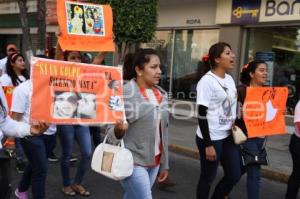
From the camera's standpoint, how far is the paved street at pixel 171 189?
5.66m

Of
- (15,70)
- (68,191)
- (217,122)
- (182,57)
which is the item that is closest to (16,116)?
(68,191)

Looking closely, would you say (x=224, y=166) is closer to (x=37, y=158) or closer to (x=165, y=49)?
(x=37, y=158)

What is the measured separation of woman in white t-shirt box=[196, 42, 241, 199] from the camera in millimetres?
4289

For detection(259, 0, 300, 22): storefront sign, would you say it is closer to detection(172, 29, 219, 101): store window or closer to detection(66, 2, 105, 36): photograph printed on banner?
detection(172, 29, 219, 101): store window

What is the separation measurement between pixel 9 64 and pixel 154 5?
4629 mm

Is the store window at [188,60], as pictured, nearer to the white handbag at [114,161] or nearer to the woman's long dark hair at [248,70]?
the woman's long dark hair at [248,70]

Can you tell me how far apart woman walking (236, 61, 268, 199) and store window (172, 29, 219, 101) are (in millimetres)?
8573

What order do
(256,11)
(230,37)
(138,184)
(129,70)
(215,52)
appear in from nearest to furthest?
(138,184), (129,70), (215,52), (256,11), (230,37)

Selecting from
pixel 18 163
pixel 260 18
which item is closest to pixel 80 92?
pixel 18 163

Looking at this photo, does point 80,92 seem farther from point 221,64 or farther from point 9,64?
point 9,64

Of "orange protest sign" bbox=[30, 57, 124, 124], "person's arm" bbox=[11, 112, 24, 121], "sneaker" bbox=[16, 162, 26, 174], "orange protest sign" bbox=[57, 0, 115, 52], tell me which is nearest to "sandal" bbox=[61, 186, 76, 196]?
"sneaker" bbox=[16, 162, 26, 174]

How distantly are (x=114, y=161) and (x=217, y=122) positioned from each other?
4.51 feet

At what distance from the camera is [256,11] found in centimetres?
1162

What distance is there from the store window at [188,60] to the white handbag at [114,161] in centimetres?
1040
